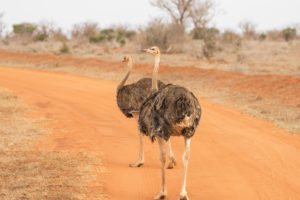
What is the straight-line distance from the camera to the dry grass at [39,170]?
16.4ft

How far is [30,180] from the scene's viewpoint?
17.6 feet

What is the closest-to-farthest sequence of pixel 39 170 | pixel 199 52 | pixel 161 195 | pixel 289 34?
pixel 161 195
pixel 39 170
pixel 199 52
pixel 289 34

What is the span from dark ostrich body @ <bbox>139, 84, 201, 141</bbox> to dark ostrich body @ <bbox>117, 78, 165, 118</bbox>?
144cm

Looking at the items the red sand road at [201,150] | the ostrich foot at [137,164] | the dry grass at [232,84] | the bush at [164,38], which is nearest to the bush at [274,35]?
the bush at [164,38]

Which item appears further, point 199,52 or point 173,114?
point 199,52

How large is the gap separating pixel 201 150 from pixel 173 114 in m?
2.86

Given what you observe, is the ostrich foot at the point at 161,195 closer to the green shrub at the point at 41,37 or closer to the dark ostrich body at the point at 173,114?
the dark ostrich body at the point at 173,114

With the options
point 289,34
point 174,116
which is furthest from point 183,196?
point 289,34

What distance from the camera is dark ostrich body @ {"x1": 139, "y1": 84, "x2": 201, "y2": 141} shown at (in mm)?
4363

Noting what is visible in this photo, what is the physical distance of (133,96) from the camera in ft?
21.2

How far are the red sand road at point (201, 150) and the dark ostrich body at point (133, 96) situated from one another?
0.90m

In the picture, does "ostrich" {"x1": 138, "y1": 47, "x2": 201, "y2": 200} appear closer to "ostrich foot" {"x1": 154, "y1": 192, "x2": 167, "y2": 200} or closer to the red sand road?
"ostrich foot" {"x1": 154, "y1": 192, "x2": 167, "y2": 200}

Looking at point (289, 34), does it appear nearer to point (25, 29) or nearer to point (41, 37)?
point (41, 37)

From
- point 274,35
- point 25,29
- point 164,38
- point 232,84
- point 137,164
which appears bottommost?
point 137,164
